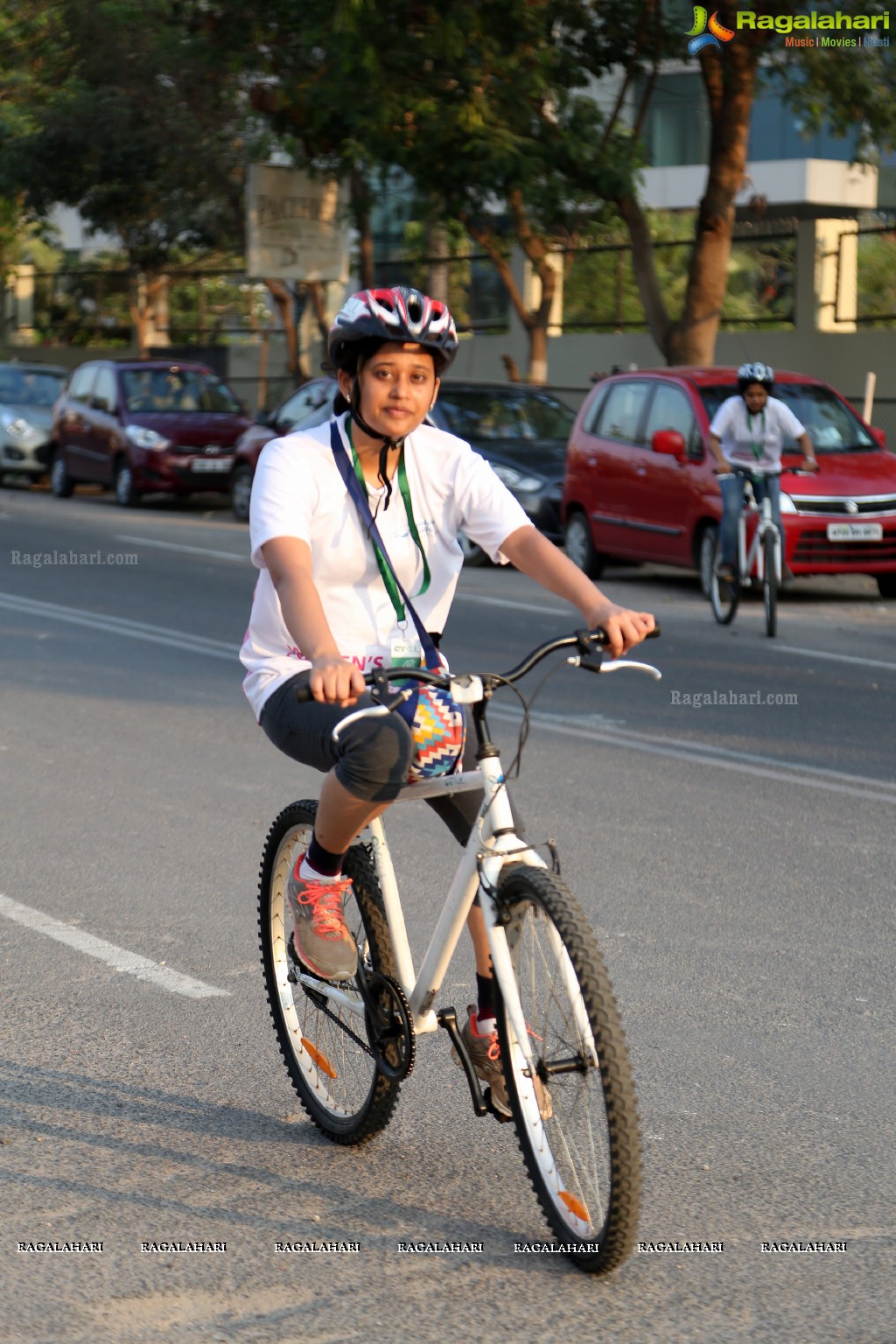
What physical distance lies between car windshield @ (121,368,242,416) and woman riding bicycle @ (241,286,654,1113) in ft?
66.7

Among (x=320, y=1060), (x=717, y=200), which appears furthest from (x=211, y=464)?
(x=320, y=1060)

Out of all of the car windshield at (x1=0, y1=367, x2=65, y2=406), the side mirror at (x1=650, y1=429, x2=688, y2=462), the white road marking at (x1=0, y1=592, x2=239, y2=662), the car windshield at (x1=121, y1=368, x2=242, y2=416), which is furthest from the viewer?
the car windshield at (x1=0, y1=367, x2=65, y2=406)

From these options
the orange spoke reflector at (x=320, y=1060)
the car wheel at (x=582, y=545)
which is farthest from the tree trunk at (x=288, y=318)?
the orange spoke reflector at (x=320, y=1060)

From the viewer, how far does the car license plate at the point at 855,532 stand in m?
14.3

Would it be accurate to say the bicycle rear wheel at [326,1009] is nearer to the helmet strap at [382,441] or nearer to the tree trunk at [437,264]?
the helmet strap at [382,441]

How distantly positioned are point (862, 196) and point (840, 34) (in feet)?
72.0

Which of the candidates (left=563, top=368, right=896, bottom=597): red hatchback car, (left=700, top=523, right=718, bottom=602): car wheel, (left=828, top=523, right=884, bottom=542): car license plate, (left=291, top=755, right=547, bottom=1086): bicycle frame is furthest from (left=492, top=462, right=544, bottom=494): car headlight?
(left=291, top=755, right=547, bottom=1086): bicycle frame

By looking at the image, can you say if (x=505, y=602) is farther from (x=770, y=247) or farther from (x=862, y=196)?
(x=862, y=196)

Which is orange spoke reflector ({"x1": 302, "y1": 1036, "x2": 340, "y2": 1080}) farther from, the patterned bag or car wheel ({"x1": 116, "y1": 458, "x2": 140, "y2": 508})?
car wheel ({"x1": 116, "y1": 458, "x2": 140, "y2": 508})

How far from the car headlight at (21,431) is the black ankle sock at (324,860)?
79.4ft

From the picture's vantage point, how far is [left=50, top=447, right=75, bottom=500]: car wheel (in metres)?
25.4

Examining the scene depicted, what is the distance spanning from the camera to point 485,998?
3.90 m

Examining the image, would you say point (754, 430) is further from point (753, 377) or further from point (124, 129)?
point (124, 129)

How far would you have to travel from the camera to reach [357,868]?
4.21 metres
